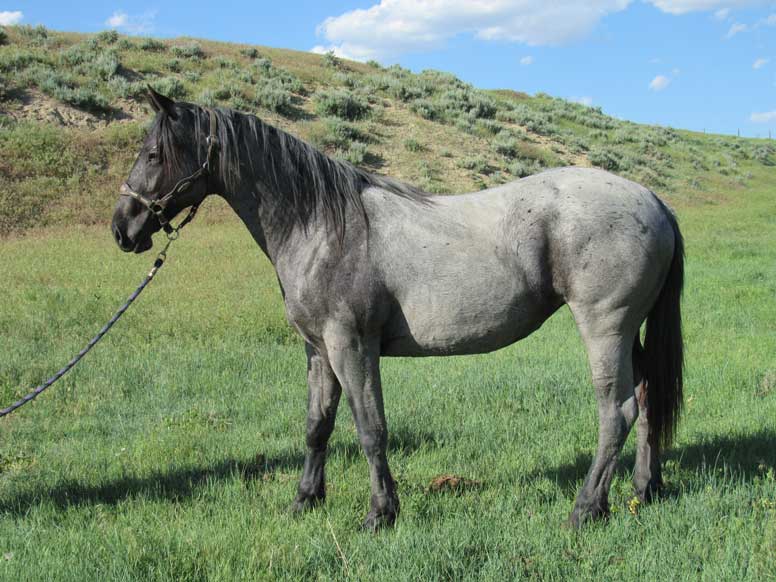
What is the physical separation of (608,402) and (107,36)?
102 ft

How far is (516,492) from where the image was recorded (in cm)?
429

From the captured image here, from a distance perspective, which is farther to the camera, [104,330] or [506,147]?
[506,147]

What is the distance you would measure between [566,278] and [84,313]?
27.1 feet

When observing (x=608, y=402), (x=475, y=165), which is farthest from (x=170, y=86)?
(x=608, y=402)

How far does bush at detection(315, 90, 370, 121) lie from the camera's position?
26828 mm

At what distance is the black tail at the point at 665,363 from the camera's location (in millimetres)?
4355

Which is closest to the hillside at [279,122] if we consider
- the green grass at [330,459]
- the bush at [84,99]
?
the bush at [84,99]

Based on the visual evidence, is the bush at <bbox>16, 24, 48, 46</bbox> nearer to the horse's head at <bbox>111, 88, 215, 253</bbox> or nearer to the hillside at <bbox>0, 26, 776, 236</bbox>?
the hillside at <bbox>0, 26, 776, 236</bbox>

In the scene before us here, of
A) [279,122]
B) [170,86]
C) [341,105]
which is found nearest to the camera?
[170,86]

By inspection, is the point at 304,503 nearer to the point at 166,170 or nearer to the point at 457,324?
the point at 457,324

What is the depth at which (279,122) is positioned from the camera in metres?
24.8

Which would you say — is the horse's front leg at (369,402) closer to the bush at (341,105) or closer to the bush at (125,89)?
the bush at (125,89)

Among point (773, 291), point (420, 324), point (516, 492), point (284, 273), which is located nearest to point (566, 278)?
point (420, 324)

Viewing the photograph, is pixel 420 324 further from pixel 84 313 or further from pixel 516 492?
pixel 84 313
